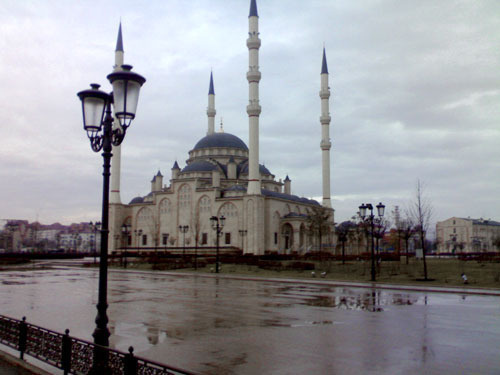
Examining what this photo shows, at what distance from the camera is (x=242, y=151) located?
271 feet

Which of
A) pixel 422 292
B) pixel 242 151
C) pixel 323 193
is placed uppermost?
pixel 242 151

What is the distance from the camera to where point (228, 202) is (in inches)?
2623

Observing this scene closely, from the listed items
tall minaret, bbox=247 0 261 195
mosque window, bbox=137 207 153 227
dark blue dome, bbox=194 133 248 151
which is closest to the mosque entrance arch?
tall minaret, bbox=247 0 261 195

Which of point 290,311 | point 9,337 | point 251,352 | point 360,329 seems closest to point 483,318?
point 360,329

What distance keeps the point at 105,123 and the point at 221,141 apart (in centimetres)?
7461

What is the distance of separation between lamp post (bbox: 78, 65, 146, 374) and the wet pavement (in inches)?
70.4

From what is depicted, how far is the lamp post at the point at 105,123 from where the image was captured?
7.09 m

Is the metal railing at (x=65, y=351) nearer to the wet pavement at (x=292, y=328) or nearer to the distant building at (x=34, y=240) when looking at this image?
the wet pavement at (x=292, y=328)

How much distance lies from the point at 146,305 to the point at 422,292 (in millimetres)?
12973

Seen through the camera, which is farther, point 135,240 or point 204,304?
point 135,240

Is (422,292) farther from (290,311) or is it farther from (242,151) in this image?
(242,151)

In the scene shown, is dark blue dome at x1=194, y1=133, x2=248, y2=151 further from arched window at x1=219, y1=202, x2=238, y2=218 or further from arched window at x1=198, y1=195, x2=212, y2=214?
arched window at x1=219, y1=202, x2=238, y2=218

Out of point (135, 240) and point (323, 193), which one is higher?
point (323, 193)

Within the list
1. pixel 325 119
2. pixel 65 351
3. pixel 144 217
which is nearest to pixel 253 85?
pixel 325 119
